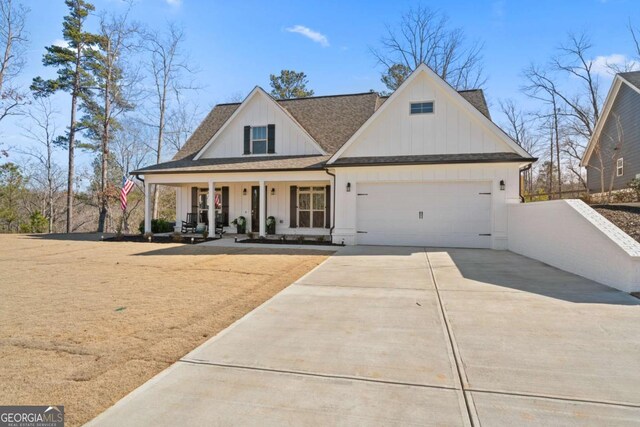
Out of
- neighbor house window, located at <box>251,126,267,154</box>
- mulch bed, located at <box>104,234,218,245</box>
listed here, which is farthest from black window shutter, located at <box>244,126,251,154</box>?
mulch bed, located at <box>104,234,218,245</box>

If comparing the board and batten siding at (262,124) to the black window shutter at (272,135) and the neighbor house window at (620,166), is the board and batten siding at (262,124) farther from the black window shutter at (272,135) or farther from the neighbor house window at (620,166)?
the neighbor house window at (620,166)

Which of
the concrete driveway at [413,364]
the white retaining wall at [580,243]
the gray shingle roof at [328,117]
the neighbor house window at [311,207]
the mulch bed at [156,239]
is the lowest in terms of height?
the concrete driveway at [413,364]

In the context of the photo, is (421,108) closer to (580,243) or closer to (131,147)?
(580,243)

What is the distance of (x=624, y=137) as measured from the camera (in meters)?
18.2

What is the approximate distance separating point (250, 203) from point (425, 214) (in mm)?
8290

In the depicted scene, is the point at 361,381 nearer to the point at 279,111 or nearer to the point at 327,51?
the point at 279,111

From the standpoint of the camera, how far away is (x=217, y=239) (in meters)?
14.1

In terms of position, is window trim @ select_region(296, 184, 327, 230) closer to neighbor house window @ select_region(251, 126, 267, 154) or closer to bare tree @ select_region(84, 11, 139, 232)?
neighbor house window @ select_region(251, 126, 267, 154)

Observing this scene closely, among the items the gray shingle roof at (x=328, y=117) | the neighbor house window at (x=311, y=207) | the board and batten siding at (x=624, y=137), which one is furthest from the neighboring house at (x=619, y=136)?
the neighbor house window at (x=311, y=207)

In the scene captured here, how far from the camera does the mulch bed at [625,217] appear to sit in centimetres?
729

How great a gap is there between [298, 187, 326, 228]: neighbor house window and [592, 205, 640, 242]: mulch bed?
977cm

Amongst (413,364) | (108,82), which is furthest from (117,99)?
(413,364)

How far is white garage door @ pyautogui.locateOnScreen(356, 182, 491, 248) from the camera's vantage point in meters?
11.4

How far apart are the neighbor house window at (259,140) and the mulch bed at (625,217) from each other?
12.7 m
